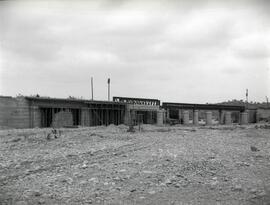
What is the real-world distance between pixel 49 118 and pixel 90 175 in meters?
25.9

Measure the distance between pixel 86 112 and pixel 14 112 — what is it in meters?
8.30

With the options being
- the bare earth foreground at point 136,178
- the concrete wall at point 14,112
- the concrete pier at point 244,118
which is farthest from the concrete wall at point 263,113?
the bare earth foreground at point 136,178

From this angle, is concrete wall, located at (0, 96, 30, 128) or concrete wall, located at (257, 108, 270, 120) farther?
concrete wall, located at (257, 108, 270, 120)

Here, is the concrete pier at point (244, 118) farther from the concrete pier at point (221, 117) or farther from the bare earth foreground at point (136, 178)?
the bare earth foreground at point (136, 178)

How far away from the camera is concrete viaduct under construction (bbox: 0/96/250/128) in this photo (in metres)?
30.0

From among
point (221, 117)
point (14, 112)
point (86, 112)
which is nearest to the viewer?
point (14, 112)

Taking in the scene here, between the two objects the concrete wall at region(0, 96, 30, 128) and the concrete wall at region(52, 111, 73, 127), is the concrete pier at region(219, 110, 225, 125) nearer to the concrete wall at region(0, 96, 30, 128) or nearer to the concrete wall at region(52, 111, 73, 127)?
the concrete wall at region(52, 111, 73, 127)

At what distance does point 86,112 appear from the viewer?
3600 cm

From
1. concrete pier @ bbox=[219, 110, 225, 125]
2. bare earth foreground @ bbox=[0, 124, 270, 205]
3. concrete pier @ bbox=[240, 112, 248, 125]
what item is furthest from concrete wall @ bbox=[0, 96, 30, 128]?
concrete pier @ bbox=[240, 112, 248, 125]

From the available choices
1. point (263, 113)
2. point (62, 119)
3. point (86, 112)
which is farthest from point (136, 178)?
point (263, 113)

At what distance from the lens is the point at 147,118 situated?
144ft

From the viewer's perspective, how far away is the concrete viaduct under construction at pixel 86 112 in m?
30.0

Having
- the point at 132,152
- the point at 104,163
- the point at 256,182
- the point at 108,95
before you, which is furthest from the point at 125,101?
the point at 256,182

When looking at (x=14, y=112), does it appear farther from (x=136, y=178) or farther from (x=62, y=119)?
(x=136, y=178)
